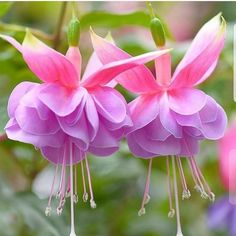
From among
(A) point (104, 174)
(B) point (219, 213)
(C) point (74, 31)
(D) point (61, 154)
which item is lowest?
(B) point (219, 213)

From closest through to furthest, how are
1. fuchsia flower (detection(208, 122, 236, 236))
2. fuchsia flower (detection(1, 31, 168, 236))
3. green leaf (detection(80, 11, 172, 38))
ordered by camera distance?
fuchsia flower (detection(1, 31, 168, 236))
green leaf (detection(80, 11, 172, 38))
fuchsia flower (detection(208, 122, 236, 236))

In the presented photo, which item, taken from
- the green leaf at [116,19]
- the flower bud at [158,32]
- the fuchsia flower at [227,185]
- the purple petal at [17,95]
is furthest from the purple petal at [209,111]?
the fuchsia flower at [227,185]

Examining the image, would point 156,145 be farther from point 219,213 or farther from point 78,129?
point 219,213

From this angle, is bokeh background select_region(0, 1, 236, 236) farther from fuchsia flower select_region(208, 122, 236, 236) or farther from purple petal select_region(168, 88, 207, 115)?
purple petal select_region(168, 88, 207, 115)

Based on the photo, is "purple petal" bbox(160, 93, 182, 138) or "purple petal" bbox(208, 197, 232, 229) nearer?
"purple petal" bbox(160, 93, 182, 138)

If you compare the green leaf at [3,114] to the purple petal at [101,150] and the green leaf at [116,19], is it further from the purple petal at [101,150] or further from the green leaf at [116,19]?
the green leaf at [116,19]

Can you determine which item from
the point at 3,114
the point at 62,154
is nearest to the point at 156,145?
the point at 62,154

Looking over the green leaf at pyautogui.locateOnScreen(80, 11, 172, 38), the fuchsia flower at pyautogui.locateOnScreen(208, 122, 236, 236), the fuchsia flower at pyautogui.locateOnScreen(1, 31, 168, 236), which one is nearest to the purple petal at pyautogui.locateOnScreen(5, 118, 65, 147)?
the fuchsia flower at pyautogui.locateOnScreen(1, 31, 168, 236)
